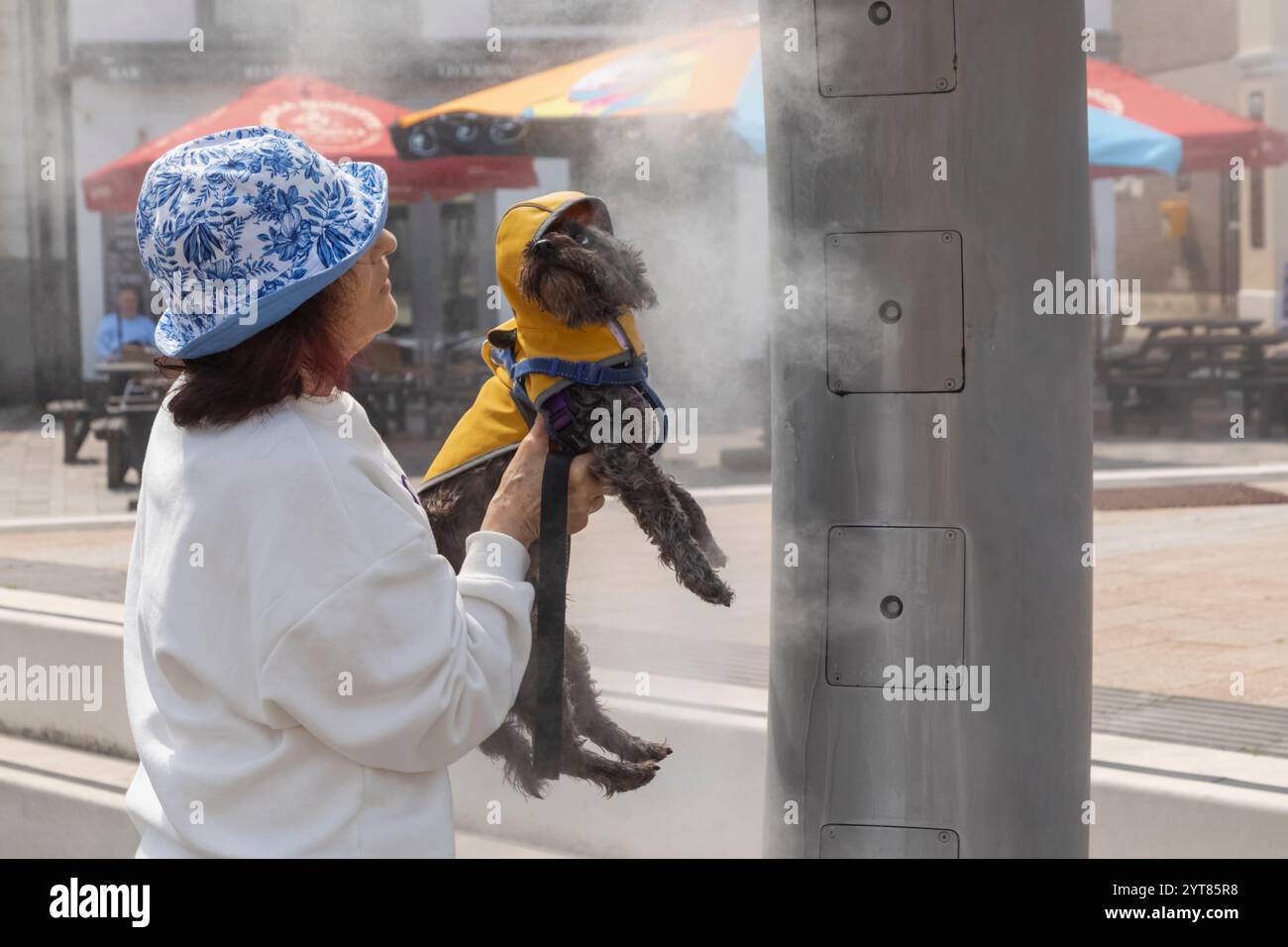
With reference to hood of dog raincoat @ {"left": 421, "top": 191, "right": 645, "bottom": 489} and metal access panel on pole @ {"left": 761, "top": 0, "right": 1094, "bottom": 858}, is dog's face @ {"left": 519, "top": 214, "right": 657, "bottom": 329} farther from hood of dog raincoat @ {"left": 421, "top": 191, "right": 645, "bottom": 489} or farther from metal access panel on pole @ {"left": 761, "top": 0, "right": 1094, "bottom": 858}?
metal access panel on pole @ {"left": 761, "top": 0, "right": 1094, "bottom": 858}

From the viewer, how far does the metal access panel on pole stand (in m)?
2.34

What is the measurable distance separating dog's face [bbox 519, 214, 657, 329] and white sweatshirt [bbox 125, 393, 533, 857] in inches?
15.7

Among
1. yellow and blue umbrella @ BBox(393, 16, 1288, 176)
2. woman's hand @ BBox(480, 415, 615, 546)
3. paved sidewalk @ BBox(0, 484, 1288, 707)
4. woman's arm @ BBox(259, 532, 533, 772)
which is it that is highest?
yellow and blue umbrella @ BBox(393, 16, 1288, 176)

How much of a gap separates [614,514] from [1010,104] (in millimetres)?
5153

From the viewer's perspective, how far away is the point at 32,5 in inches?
883

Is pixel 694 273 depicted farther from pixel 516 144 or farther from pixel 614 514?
pixel 516 144

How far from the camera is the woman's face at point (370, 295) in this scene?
1919 millimetres

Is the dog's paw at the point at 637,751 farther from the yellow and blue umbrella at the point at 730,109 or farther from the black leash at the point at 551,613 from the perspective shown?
the yellow and blue umbrella at the point at 730,109

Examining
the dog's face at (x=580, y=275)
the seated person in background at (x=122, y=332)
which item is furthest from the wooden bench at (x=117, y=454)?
the dog's face at (x=580, y=275)

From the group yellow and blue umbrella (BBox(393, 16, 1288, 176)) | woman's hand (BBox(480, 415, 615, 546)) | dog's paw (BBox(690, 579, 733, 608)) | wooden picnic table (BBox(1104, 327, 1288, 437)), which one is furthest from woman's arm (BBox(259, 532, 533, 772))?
wooden picnic table (BBox(1104, 327, 1288, 437))

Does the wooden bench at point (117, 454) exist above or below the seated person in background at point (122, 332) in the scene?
below

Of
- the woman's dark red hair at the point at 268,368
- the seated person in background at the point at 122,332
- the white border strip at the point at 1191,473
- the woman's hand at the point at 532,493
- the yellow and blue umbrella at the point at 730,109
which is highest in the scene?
the yellow and blue umbrella at the point at 730,109

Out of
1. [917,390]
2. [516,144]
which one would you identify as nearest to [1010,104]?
[917,390]

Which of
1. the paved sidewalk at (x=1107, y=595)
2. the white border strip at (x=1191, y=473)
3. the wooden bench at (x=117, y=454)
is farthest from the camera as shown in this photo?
the wooden bench at (x=117, y=454)
